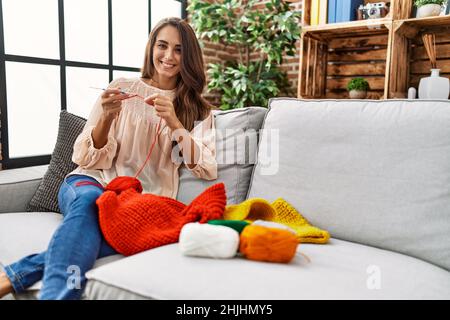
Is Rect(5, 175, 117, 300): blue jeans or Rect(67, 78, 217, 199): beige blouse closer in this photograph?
Rect(5, 175, 117, 300): blue jeans

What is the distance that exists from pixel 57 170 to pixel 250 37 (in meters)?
2.05

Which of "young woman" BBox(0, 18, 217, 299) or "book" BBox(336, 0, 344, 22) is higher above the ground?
"book" BBox(336, 0, 344, 22)

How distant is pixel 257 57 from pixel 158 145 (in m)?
2.23

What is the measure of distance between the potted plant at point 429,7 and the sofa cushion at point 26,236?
234 cm

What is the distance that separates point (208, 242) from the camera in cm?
93

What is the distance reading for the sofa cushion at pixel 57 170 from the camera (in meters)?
1.65

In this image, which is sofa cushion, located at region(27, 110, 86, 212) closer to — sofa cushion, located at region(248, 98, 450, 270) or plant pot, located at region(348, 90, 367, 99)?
sofa cushion, located at region(248, 98, 450, 270)

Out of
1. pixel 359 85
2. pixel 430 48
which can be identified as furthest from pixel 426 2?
pixel 359 85

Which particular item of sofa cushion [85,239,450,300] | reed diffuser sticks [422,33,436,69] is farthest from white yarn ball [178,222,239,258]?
reed diffuser sticks [422,33,436,69]

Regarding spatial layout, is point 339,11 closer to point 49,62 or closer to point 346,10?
point 346,10

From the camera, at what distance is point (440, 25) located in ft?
8.71

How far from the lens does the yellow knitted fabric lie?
45.4 inches

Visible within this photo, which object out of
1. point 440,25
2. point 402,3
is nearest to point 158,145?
point 402,3

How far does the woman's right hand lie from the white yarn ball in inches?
28.0
